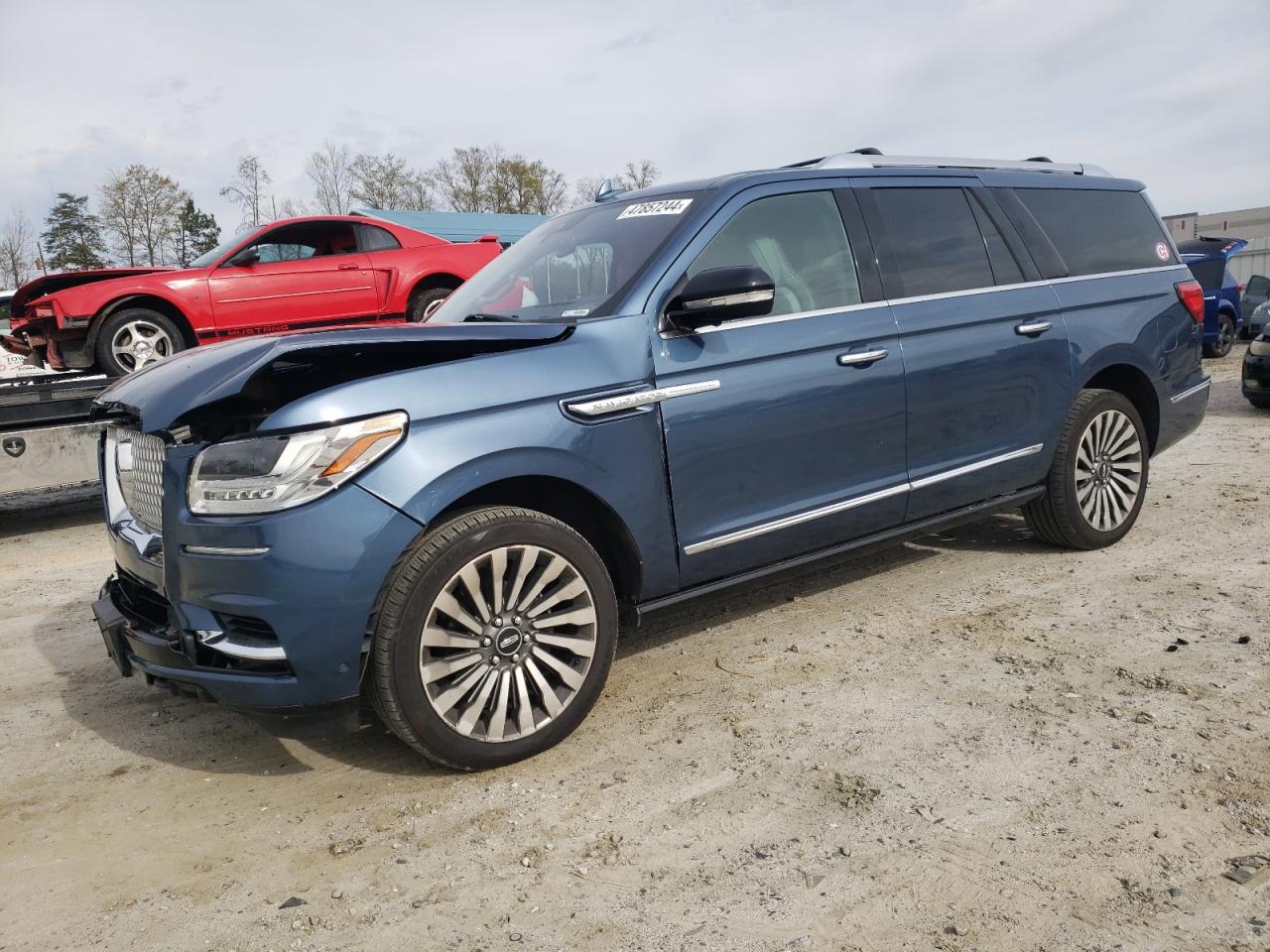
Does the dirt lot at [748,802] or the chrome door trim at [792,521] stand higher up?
the chrome door trim at [792,521]

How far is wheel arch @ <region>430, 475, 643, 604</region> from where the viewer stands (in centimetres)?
321

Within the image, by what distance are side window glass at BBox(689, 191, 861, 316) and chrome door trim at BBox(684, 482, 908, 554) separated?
0.79 m

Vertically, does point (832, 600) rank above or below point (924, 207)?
below

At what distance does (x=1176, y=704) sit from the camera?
3.29 m

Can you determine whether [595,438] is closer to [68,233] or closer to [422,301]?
[422,301]

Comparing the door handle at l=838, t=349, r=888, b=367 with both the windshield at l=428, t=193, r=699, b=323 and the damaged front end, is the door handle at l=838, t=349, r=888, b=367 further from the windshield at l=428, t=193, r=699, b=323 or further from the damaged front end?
the damaged front end

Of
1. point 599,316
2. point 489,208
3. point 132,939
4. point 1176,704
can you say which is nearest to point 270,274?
point 599,316

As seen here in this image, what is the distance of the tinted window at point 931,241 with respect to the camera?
4191 mm

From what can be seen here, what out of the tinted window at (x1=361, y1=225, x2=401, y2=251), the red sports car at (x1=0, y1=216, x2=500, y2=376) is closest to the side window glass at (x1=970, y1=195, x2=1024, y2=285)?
the red sports car at (x1=0, y1=216, x2=500, y2=376)

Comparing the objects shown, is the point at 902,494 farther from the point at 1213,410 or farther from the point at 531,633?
the point at 1213,410

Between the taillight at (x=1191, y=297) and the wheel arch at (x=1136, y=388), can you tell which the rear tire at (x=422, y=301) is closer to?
the wheel arch at (x=1136, y=388)

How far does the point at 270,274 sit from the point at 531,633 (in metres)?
7.52

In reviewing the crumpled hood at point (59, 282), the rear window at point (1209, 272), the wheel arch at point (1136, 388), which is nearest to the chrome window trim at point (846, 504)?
the wheel arch at point (1136, 388)

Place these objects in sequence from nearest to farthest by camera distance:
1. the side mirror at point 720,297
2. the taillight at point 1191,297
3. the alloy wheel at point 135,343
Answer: the side mirror at point 720,297 < the taillight at point 1191,297 < the alloy wheel at point 135,343
